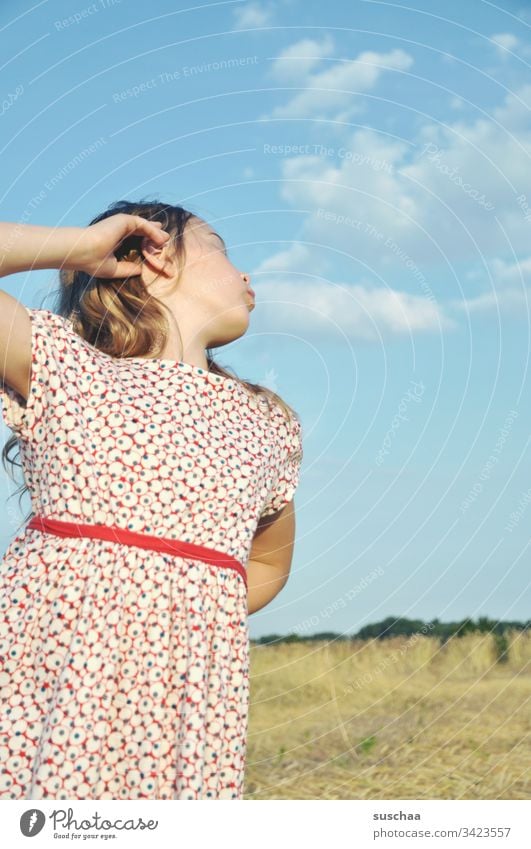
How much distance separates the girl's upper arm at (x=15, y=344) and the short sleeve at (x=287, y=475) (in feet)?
2.56

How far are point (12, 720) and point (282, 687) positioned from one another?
2.69 meters

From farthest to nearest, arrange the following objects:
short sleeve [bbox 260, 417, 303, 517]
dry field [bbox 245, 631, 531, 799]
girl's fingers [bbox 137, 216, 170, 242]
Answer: dry field [bbox 245, 631, 531, 799] → short sleeve [bbox 260, 417, 303, 517] → girl's fingers [bbox 137, 216, 170, 242]

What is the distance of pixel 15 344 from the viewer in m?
2.34

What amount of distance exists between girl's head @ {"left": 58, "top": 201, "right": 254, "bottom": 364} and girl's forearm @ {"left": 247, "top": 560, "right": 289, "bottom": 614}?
667mm

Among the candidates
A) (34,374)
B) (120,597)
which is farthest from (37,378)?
(120,597)

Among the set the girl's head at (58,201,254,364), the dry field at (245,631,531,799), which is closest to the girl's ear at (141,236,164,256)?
the girl's head at (58,201,254,364)

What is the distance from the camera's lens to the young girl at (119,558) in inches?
88.3

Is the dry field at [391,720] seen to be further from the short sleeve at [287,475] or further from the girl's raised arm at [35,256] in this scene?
the girl's raised arm at [35,256]

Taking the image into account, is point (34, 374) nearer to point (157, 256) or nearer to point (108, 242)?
point (108, 242)

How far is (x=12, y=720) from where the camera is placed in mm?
2217

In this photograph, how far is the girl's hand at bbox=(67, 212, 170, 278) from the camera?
2.57m

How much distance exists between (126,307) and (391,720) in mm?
2316

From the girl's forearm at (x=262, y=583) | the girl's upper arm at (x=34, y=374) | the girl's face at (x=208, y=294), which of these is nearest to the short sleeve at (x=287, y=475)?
the girl's forearm at (x=262, y=583)

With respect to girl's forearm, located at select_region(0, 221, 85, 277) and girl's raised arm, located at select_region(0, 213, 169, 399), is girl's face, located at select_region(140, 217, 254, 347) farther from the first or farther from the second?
girl's forearm, located at select_region(0, 221, 85, 277)
